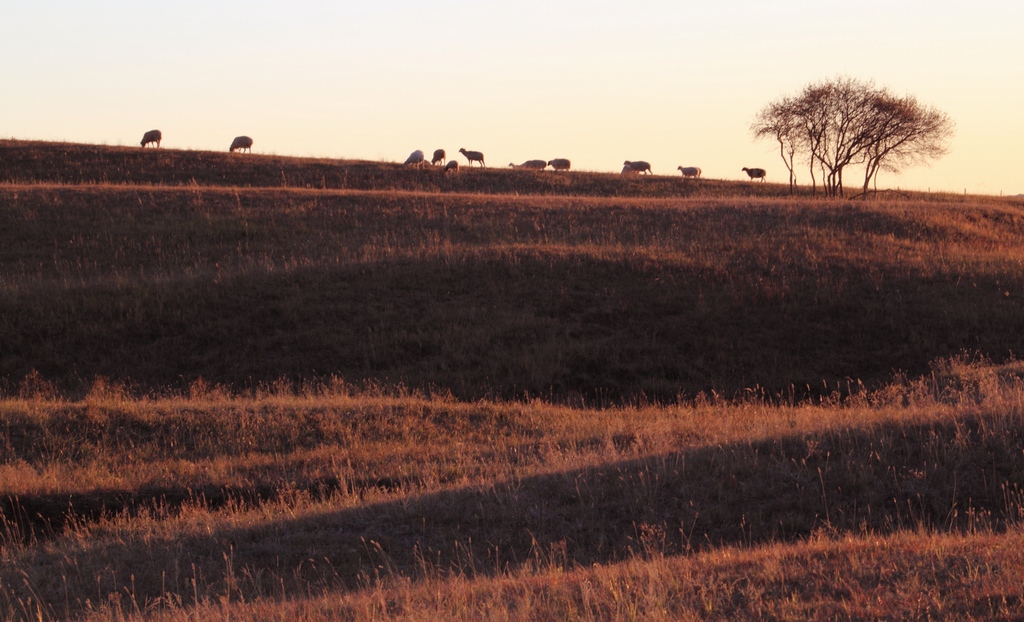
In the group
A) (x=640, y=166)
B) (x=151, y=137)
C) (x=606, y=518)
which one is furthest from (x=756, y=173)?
(x=606, y=518)

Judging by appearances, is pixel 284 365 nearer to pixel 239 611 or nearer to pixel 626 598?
pixel 239 611

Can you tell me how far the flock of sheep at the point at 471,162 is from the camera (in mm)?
49125

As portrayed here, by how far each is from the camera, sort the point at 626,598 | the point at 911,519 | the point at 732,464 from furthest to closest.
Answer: the point at 732,464
the point at 911,519
the point at 626,598

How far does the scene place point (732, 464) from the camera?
939 centimetres

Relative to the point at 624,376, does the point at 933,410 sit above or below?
above

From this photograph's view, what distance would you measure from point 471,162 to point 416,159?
4.72 m

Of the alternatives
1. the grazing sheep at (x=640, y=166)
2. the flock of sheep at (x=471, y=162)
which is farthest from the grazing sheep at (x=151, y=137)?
the grazing sheep at (x=640, y=166)

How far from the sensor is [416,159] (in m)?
49.3

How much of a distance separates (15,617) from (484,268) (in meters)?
18.8

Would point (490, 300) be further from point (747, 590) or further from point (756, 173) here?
point (756, 173)

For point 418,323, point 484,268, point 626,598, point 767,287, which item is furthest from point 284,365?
point 626,598

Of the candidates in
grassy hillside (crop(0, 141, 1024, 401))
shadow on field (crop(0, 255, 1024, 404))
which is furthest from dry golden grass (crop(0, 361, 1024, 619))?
grassy hillside (crop(0, 141, 1024, 401))

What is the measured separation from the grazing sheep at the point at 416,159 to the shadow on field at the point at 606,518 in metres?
40.6

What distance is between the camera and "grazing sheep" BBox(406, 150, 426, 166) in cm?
4862
